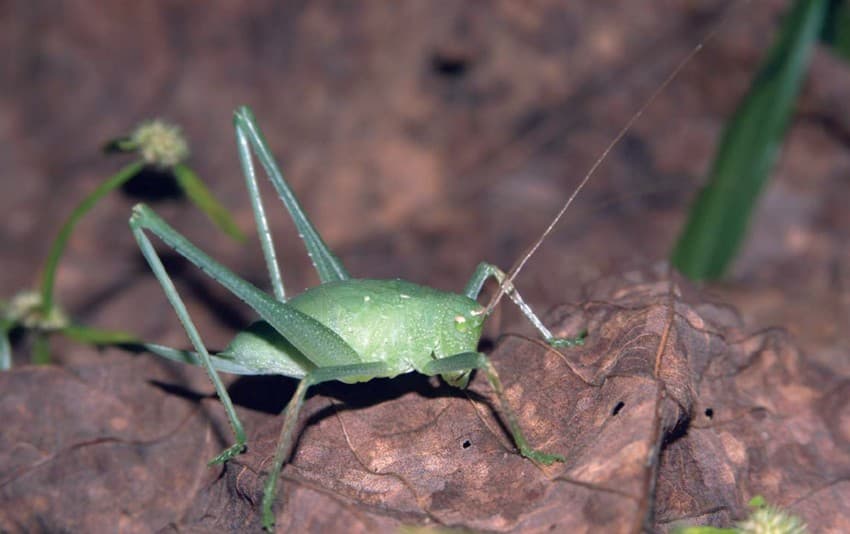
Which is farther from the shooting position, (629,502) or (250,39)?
(250,39)

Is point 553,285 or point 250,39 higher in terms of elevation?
point 250,39

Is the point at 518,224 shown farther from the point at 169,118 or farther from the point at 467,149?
the point at 169,118

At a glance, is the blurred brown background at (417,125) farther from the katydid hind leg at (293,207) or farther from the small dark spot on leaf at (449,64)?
the katydid hind leg at (293,207)

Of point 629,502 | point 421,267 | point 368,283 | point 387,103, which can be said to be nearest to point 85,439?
point 368,283

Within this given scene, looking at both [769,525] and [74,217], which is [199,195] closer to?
[74,217]

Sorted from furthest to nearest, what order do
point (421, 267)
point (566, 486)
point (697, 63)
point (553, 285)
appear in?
point (697, 63) < point (421, 267) < point (553, 285) < point (566, 486)

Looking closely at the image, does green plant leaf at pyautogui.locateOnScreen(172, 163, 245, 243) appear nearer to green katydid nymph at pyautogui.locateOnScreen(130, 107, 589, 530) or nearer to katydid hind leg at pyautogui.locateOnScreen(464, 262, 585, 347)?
green katydid nymph at pyautogui.locateOnScreen(130, 107, 589, 530)

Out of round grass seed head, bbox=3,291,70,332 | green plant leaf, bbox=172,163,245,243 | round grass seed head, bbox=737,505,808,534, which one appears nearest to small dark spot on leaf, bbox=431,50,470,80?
green plant leaf, bbox=172,163,245,243
